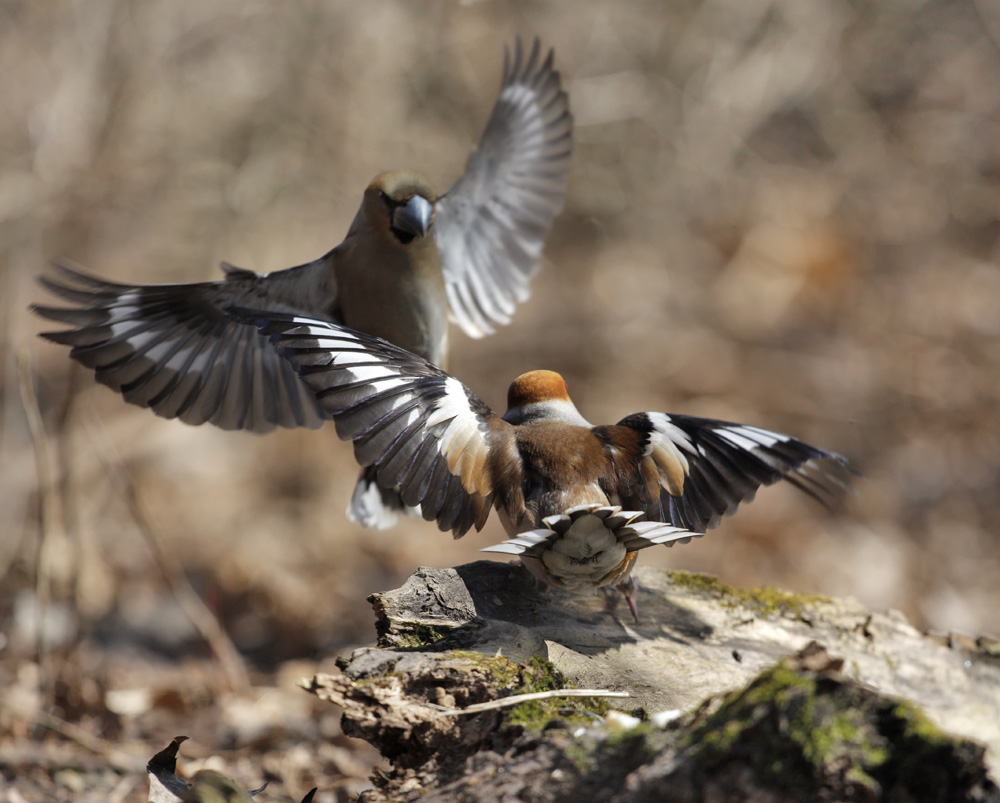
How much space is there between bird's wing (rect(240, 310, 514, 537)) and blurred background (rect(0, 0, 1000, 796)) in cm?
276

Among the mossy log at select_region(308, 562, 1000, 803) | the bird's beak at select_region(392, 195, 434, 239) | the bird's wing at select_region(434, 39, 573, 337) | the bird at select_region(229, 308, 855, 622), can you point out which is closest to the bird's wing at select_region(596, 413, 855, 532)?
the bird at select_region(229, 308, 855, 622)

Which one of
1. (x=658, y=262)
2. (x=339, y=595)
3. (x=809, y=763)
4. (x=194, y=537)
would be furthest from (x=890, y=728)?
(x=658, y=262)

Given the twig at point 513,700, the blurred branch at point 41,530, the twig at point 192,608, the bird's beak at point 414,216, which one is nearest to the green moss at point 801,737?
the twig at point 513,700

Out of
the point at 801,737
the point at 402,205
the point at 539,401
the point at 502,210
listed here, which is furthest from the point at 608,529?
the point at 502,210

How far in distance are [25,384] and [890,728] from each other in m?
4.26

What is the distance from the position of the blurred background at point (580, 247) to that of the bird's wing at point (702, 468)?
3.49 metres

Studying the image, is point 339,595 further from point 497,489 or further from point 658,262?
point 658,262

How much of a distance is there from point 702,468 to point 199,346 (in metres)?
2.71

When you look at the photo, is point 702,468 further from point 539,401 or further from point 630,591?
point 539,401

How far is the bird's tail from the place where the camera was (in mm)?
5219

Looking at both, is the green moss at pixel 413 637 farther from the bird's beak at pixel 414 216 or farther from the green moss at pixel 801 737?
→ the bird's beak at pixel 414 216

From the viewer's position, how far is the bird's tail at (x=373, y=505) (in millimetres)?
5219

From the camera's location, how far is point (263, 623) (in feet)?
22.8

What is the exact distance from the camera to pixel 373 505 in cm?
527
